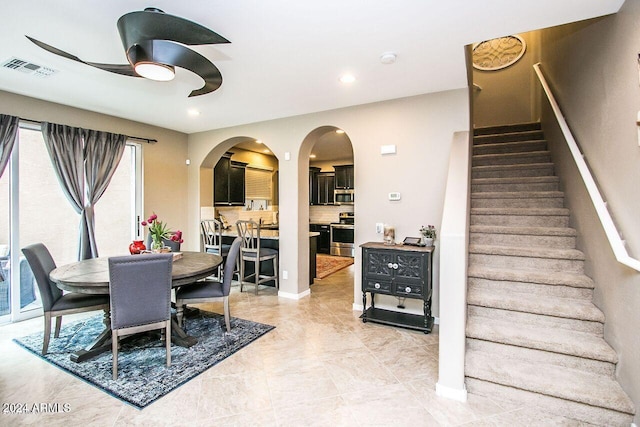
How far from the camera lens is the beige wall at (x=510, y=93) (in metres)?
5.09

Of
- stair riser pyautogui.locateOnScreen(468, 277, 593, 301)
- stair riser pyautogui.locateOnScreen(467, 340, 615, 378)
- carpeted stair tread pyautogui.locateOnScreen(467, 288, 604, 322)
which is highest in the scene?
stair riser pyautogui.locateOnScreen(468, 277, 593, 301)

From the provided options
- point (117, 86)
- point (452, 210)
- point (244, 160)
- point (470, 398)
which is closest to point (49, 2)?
point (117, 86)

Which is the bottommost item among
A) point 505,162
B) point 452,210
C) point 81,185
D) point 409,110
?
point 452,210

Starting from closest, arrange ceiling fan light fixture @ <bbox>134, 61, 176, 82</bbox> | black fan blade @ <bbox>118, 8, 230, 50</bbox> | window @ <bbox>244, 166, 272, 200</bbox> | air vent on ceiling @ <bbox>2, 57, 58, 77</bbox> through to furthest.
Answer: black fan blade @ <bbox>118, 8, 230, 50</bbox> → ceiling fan light fixture @ <bbox>134, 61, 176, 82</bbox> → air vent on ceiling @ <bbox>2, 57, 58, 77</bbox> → window @ <bbox>244, 166, 272, 200</bbox>

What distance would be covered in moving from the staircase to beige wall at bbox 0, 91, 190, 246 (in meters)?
4.59

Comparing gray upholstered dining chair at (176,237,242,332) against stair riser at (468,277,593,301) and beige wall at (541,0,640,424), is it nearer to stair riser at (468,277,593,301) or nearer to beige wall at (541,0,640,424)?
stair riser at (468,277,593,301)

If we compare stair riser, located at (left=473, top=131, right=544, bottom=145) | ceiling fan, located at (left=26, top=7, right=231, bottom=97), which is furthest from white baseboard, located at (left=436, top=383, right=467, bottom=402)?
stair riser, located at (left=473, top=131, right=544, bottom=145)

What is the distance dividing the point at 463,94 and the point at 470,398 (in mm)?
2888

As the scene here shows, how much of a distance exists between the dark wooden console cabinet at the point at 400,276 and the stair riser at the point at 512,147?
197 cm

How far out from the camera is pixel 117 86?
3.35 m

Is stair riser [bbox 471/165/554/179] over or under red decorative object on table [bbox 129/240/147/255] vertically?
over

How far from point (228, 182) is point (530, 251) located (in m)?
5.23

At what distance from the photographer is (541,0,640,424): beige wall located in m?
1.89

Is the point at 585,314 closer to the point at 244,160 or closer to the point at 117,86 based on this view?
the point at 117,86
